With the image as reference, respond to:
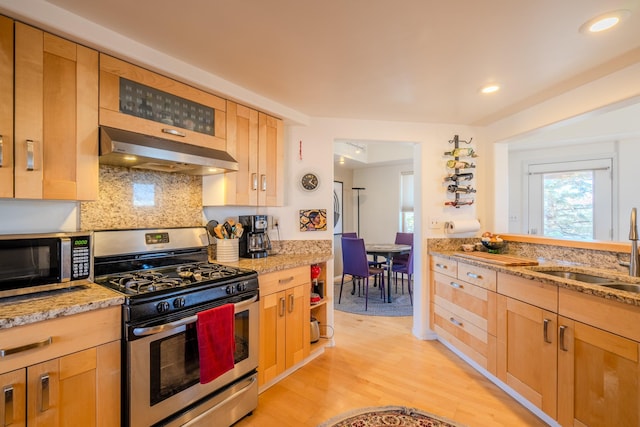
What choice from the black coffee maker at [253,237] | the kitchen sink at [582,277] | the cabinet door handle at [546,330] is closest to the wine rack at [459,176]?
the kitchen sink at [582,277]

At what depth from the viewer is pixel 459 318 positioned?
252 centimetres

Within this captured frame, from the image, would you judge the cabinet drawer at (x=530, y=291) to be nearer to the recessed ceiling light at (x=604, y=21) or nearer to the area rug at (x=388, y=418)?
the area rug at (x=388, y=418)

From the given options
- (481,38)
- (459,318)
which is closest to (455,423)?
(459,318)

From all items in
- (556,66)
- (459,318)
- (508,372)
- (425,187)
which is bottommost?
(508,372)

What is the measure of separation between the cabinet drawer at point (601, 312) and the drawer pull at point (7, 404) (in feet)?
8.48

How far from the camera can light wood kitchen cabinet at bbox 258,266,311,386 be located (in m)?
2.04

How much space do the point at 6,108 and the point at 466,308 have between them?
314cm

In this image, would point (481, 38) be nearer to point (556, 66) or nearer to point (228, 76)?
point (556, 66)

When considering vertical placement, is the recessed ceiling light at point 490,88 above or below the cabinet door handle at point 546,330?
above

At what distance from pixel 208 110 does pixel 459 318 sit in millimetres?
2657

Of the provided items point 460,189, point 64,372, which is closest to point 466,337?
point 460,189

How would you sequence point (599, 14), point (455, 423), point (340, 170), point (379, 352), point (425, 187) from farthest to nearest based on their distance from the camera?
1. point (340, 170)
2. point (425, 187)
3. point (379, 352)
4. point (455, 423)
5. point (599, 14)

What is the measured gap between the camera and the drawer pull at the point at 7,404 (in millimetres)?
1036

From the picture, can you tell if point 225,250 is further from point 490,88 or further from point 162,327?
point 490,88
